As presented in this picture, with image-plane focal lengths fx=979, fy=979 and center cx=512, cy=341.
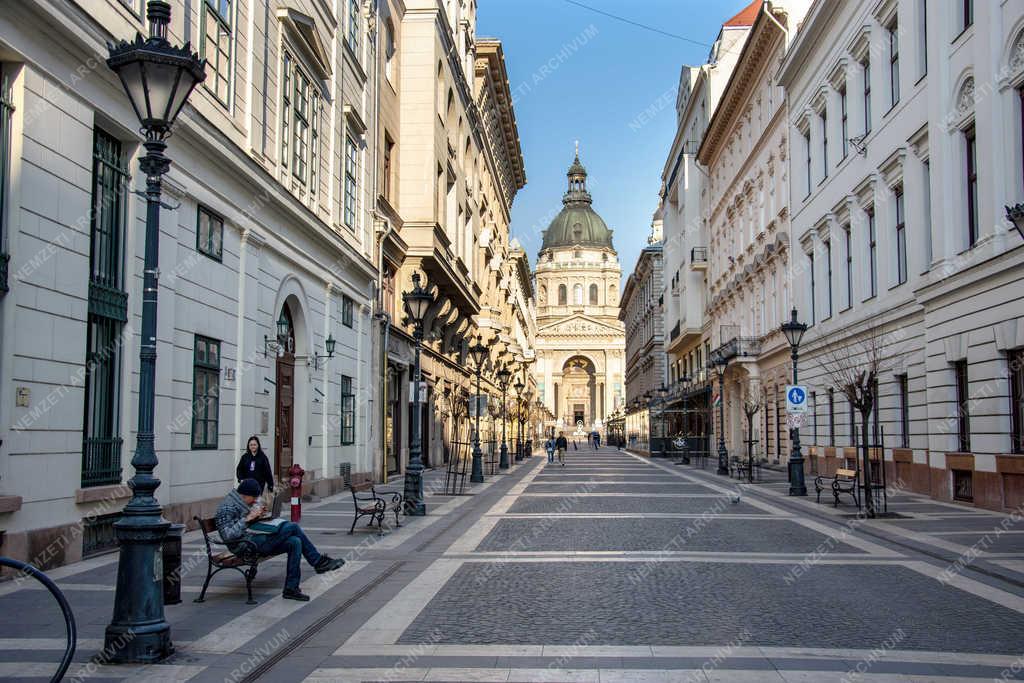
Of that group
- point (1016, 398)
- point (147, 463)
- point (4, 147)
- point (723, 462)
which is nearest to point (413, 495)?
point (4, 147)

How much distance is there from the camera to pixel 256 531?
31.3 feet

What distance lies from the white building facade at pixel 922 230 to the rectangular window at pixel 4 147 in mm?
15966

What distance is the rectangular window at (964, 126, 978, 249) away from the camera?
66.9 feet

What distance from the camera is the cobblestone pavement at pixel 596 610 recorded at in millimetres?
6984

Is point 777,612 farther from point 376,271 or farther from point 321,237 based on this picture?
point 376,271

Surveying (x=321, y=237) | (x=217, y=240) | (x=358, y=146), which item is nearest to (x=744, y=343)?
(x=358, y=146)

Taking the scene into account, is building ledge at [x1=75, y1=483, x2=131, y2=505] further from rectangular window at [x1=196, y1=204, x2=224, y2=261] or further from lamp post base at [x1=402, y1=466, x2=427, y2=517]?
lamp post base at [x1=402, y1=466, x2=427, y2=517]

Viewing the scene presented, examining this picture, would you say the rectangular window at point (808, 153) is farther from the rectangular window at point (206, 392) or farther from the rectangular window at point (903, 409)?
the rectangular window at point (206, 392)

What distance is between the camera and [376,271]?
28.8 metres

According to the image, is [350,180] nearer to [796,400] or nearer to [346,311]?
[346,311]

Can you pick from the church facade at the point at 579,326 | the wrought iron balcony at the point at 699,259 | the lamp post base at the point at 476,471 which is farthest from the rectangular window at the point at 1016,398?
the church facade at the point at 579,326

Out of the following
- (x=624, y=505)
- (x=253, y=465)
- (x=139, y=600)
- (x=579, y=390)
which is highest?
(x=579, y=390)

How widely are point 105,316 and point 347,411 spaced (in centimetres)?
1346

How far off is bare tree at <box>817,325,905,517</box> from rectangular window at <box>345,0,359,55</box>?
15.1 metres
